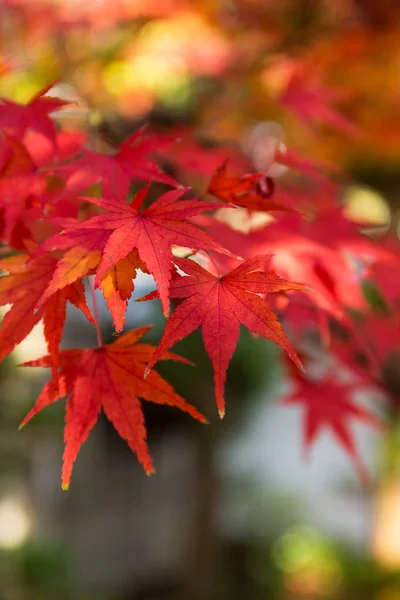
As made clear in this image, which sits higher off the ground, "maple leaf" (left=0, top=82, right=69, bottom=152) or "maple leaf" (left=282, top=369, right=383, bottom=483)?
"maple leaf" (left=0, top=82, right=69, bottom=152)

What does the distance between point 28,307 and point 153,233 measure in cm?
17

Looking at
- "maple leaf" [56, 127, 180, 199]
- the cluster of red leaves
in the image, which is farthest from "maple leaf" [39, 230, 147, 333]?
"maple leaf" [56, 127, 180, 199]

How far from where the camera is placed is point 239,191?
2.68 ft

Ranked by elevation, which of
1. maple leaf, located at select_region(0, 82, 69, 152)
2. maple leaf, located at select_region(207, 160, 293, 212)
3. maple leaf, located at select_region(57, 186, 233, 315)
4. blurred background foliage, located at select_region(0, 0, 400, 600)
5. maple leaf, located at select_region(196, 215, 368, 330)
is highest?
maple leaf, located at select_region(0, 82, 69, 152)

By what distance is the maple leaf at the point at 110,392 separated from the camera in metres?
0.68

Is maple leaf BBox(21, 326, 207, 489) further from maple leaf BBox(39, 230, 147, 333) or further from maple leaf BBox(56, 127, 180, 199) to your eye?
maple leaf BBox(56, 127, 180, 199)

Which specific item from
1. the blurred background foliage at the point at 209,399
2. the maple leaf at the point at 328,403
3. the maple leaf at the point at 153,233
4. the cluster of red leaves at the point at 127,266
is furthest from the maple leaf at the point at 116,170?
the maple leaf at the point at 328,403

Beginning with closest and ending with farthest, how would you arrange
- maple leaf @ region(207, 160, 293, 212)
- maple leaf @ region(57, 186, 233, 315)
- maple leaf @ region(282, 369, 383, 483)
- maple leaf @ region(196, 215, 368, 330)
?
maple leaf @ region(57, 186, 233, 315)
maple leaf @ region(207, 160, 293, 212)
maple leaf @ region(196, 215, 368, 330)
maple leaf @ region(282, 369, 383, 483)

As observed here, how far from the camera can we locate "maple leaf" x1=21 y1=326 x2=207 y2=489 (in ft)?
2.22

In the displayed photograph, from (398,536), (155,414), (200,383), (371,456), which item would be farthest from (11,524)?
(371,456)

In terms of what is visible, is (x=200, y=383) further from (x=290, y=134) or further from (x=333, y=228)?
(x=333, y=228)

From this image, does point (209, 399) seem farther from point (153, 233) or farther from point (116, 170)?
point (153, 233)

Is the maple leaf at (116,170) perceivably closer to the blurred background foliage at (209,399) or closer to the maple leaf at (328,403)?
the blurred background foliage at (209,399)

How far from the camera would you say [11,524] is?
12.7 ft
